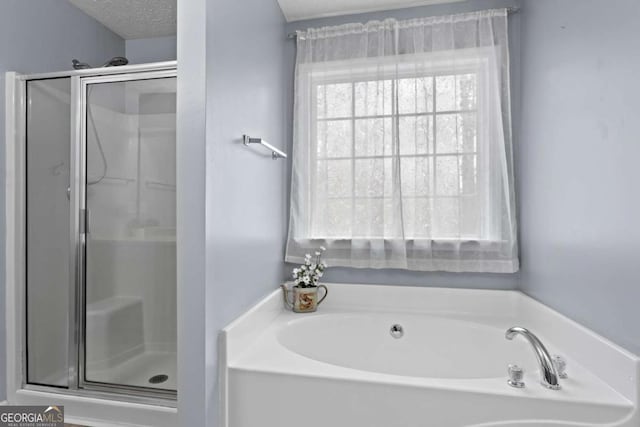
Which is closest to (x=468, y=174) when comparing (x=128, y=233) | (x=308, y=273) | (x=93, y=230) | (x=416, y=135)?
(x=416, y=135)

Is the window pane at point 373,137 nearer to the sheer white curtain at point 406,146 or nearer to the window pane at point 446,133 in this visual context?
the sheer white curtain at point 406,146

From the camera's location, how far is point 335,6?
6.76 feet

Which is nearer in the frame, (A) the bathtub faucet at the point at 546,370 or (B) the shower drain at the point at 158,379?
(A) the bathtub faucet at the point at 546,370

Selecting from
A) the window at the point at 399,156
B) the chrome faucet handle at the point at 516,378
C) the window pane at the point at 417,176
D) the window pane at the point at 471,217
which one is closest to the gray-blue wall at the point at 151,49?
the window at the point at 399,156

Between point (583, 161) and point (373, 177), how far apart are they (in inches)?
38.9

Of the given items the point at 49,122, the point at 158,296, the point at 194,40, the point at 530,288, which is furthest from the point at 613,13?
the point at 49,122

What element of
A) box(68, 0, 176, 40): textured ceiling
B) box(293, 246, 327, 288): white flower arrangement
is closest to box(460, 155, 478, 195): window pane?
box(293, 246, 327, 288): white flower arrangement

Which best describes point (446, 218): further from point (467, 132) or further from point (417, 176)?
point (467, 132)

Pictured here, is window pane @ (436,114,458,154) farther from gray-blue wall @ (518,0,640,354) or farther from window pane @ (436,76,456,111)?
gray-blue wall @ (518,0,640,354)

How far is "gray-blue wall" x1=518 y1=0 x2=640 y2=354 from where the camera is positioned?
112 centimetres

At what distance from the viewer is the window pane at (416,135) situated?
1991 mm

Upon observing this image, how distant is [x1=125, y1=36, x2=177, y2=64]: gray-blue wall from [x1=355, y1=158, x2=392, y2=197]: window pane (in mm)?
1640

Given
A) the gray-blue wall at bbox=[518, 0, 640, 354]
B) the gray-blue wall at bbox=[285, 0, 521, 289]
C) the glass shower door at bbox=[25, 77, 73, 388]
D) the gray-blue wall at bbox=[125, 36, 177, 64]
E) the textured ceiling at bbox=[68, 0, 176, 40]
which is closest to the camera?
the gray-blue wall at bbox=[518, 0, 640, 354]

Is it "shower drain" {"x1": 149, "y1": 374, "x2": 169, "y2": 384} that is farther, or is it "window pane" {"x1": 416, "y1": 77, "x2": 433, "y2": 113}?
"window pane" {"x1": 416, "y1": 77, "x2": 433, "y2": 113}
